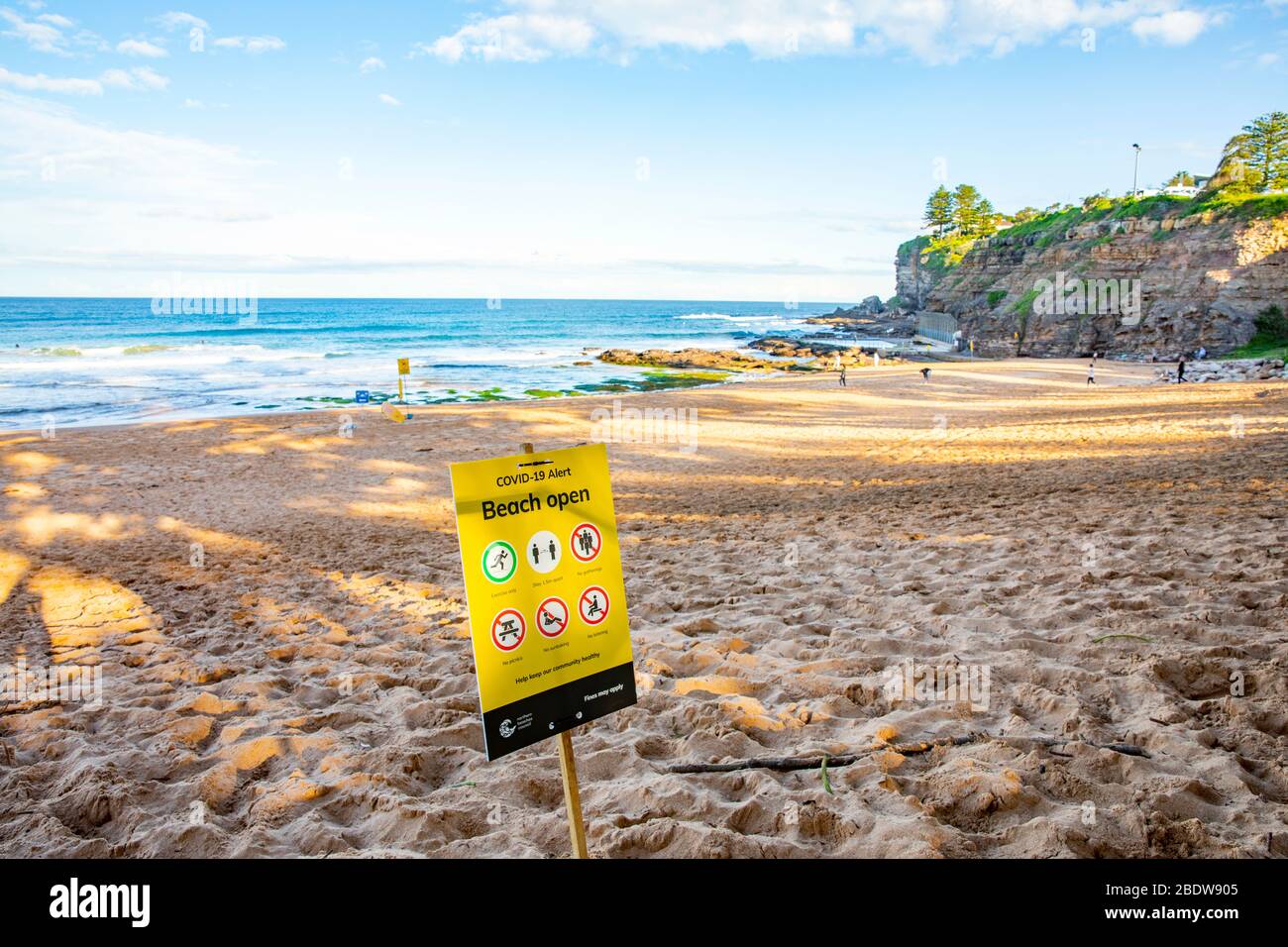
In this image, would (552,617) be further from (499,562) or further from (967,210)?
(967,210)

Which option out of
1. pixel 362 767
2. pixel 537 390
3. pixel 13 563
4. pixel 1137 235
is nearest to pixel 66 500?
pixel 13 563

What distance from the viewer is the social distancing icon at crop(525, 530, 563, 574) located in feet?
8.59

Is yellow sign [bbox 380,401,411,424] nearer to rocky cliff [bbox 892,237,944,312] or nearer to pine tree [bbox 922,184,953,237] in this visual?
rocky cliff [bbox 892,237,944,312]

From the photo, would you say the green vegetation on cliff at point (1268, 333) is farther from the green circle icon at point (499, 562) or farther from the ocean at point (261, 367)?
the green circle icon at point (499, 562)

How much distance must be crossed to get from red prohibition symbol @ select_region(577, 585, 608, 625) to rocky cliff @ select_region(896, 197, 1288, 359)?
1945 inches

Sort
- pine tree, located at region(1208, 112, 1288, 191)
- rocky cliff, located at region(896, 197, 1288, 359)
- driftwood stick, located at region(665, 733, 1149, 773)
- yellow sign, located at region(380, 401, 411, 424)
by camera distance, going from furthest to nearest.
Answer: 1. pine tree, located at region(1208, 112, 1288, 191)
2. rocky cliff, located at region(896, 197, 1288, 359)
3. yellow sign, located at region(380, 401, 411, 424)
4. driftwood stick, located at region(665, 733, 1149, 773)

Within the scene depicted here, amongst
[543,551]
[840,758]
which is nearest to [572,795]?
[543,551]

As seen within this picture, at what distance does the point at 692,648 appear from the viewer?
214 inches

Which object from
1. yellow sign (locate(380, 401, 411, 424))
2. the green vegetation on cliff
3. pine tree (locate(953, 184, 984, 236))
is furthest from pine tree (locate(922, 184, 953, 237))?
yellow sign (locate(380, 401, 411, 424))

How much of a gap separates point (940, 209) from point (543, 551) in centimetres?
11409

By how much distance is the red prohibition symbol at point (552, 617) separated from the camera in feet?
8.55

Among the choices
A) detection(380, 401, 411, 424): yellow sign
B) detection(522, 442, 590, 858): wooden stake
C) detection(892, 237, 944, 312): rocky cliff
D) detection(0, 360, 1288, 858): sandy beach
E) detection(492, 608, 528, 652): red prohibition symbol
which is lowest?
detection(0, 360, 1288, 858): sandy beach

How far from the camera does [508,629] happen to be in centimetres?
252

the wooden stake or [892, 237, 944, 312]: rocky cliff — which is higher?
[892, 237, 944, 312]: rocky cliff
